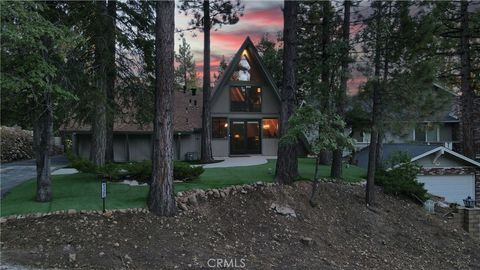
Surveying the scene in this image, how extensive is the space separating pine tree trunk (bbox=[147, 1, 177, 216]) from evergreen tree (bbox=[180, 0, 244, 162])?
36.0ft

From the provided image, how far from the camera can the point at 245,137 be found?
24.7 metres

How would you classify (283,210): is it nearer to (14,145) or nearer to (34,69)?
(34,69)

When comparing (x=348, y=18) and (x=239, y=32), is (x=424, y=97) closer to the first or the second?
(x=348, y=18)

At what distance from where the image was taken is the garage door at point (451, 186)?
17.8m

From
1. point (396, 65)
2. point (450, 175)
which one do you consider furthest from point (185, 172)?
point (450, 175)

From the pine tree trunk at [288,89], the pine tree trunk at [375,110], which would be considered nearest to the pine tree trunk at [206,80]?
the pine tree trunk at [288,89]

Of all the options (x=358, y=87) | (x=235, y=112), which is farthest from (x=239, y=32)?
(x=358, y=87)

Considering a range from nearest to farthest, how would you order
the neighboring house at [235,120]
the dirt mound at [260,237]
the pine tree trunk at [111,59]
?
the dirt mound at [260,237] → the pine tree trunk at [111,59] → the neighboring house at [235,120]

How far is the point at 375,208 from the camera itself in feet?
38.5

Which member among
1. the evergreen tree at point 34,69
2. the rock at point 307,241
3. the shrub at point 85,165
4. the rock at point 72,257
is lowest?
the rock at point 307,241

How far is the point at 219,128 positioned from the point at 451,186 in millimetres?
12464

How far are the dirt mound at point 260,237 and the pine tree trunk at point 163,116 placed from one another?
55cm

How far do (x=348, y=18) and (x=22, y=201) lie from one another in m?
10.9

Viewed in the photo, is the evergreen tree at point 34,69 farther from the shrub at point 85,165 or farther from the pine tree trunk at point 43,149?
the shrub at point 85,165
